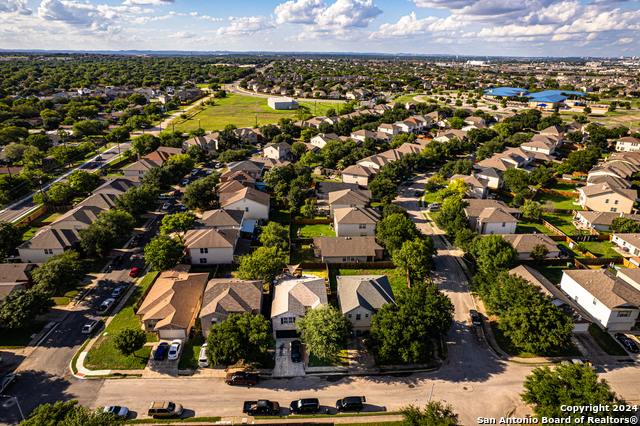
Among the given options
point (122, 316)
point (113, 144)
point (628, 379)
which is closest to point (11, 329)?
point (122, 316)

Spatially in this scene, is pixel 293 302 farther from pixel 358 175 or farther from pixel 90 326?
pixel 358 175

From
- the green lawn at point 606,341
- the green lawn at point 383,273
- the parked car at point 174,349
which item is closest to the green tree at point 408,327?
the green lawn at point 383,273

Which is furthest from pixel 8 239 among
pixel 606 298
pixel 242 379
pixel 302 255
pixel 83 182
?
pixel 606 298

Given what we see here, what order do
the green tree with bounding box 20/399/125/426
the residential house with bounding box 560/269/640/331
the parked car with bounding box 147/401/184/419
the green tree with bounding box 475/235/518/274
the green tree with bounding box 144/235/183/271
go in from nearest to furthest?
the green tree with bounding box 20/399/125/426
the parked car with bounding box 147/401/184/419
the residential house with bounding box 560/269/640/331
the green tree with bounding box 475/235/518/274
the green tree with bounding box 144/235/183/271

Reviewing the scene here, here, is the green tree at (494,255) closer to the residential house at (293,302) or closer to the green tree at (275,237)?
the residential house at (293,302)

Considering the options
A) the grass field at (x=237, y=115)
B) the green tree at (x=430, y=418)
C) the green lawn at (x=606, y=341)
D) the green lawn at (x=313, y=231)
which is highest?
the grass field at (x=237, y=115)

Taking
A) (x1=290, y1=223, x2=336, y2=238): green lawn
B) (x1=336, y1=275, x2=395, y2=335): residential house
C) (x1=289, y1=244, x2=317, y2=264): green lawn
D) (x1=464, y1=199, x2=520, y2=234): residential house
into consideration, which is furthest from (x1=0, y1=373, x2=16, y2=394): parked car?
(x1=464, y1=199, x2=520, y2=234): residential house

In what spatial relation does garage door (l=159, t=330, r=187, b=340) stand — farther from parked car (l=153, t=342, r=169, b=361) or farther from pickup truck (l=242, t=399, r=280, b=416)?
pickup truck (l=242, t=399, r=280, b=416)
